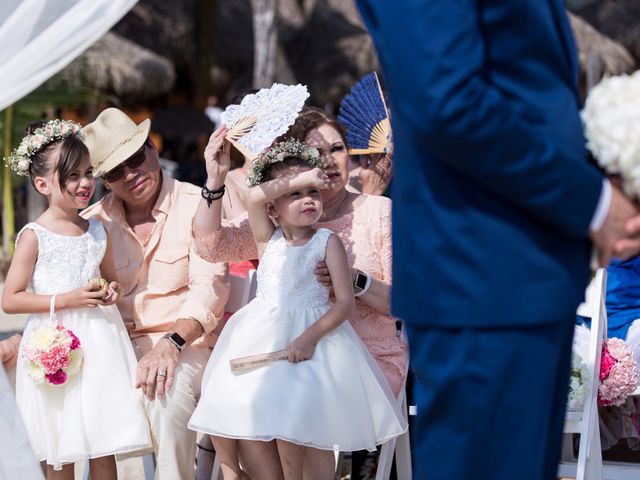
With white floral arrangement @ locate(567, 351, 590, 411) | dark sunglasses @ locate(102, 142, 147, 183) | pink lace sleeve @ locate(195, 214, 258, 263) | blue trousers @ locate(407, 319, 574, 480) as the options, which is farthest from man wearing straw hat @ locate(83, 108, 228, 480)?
blue trousers @ locate(407, 319, 574, 480)

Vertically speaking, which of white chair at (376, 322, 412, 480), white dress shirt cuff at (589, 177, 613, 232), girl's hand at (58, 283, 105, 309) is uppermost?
white dress shirt cuff at (589, 177, 613, 232)

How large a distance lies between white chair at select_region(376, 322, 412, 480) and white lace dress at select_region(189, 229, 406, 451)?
205 mm

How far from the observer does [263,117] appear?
369 cm

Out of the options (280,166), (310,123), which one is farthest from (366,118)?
(280,166)

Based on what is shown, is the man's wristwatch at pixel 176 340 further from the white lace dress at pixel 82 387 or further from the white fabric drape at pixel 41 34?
the white fabric drape at pixel 41 34

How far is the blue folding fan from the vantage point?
439 centimetres

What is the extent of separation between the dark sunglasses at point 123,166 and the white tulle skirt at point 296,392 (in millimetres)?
898

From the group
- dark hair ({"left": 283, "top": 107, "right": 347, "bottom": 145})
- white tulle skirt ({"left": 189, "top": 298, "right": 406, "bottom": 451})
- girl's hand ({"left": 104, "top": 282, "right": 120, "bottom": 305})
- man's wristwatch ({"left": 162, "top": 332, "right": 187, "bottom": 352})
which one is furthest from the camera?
dark hair ({"left": 283, "top": 107, "right": 347, "bottom": 145})

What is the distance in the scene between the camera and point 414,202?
1.98 metres

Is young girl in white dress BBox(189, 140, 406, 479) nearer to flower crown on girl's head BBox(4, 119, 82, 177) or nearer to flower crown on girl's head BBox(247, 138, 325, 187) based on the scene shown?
flower crown on girl's head BBox(247, 138, 325, 187)

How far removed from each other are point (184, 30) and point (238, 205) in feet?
51.8

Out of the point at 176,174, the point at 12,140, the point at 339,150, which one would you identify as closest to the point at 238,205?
the point at 339,150

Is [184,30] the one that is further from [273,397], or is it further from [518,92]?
[518,92]

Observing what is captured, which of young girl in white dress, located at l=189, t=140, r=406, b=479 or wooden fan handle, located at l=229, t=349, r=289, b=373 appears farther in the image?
wooden fan handle, located at l=229, t=349, r=289, b=373
